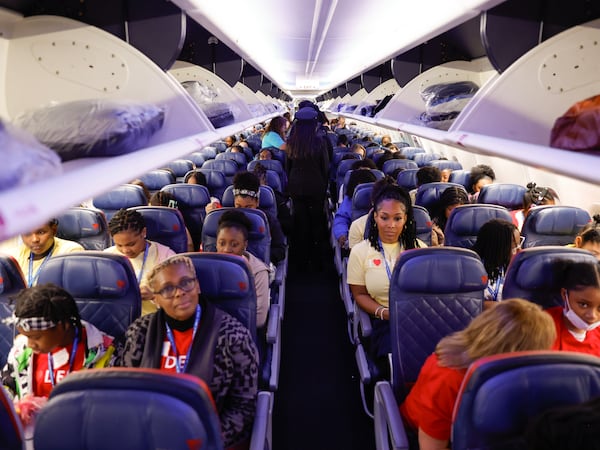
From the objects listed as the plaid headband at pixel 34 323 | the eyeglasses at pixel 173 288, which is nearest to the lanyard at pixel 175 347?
the eyeglasses at pixel 173 288

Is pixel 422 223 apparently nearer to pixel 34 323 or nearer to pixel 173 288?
pixel 173 288

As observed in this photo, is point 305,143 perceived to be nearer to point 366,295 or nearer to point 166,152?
point 366,295

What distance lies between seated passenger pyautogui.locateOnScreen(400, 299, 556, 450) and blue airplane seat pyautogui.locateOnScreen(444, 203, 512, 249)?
5.98 feet

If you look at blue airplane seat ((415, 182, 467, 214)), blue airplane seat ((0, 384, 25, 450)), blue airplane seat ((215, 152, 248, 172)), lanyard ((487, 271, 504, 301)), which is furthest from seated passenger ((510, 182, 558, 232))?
blue airplane seat ((215, 152, 248, 172))

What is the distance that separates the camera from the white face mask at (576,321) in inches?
79.5

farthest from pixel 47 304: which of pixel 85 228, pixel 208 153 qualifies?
pixel 208 153

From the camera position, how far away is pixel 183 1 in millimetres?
2121

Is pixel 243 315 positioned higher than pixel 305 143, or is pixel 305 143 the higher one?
pixel 305 143

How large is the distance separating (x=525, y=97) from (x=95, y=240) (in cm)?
298

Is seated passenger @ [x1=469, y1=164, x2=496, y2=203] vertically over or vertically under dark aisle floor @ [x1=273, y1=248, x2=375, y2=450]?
over

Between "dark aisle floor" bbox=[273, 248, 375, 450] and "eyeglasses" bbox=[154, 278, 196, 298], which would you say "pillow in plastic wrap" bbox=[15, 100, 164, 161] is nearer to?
"eyeglasses" bbox=[154, 278, 196, 298]

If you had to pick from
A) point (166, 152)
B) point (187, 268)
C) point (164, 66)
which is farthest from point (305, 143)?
point (166, 152)

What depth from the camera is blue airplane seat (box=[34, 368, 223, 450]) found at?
3.87 ft

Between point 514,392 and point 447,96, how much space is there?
9.89ft
